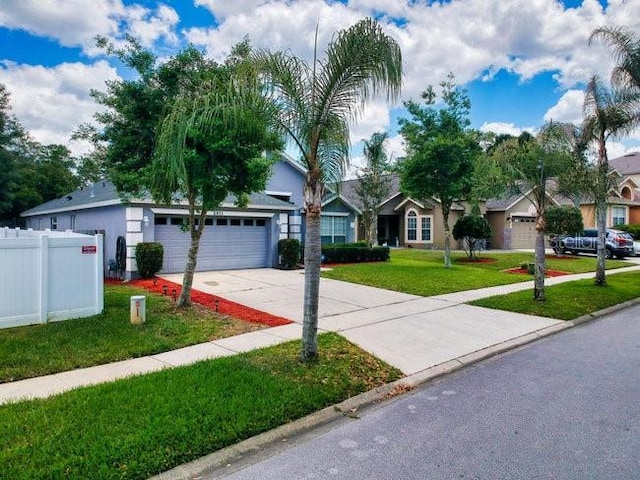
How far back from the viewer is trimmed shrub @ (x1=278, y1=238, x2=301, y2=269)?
59.2ft

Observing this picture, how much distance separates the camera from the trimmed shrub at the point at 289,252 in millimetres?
18047

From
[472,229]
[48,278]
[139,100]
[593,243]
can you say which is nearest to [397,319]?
[48,278]

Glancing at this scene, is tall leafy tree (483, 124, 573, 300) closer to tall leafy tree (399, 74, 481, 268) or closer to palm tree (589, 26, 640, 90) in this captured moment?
palm tree (589, 26, 640, 90)

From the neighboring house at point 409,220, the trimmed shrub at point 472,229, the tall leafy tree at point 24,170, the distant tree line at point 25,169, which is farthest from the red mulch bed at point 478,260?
the tall leafy tree at point 24,170

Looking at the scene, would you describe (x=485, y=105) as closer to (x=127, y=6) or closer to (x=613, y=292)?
(x=613, y=292)

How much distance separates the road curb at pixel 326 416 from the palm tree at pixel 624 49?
1081 cm

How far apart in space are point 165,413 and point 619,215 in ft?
140

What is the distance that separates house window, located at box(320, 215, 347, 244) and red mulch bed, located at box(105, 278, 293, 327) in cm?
1012

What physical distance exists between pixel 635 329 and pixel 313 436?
7.93 meters

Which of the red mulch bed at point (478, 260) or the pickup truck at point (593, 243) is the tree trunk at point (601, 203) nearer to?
the red mulch bed at point (478, 260)

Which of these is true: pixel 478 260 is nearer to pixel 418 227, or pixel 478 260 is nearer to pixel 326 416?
pixel 418 227

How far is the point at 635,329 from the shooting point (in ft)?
29.3

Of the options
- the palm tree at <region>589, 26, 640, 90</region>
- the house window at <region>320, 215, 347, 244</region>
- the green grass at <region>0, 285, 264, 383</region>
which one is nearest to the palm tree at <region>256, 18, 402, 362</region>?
the green grass at <region>0, 285, 264, 383</region>

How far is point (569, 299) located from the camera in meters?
11.8
